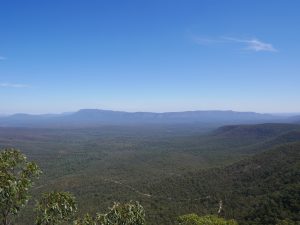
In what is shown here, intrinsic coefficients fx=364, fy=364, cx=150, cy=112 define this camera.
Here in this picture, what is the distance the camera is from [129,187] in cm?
9588

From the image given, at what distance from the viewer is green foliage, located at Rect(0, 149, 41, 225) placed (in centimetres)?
1351

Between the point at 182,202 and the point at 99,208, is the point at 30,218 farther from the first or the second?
the point at 182,202

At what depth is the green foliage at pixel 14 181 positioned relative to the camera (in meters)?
13.5

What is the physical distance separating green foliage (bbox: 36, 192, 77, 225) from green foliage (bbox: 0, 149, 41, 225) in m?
0.71

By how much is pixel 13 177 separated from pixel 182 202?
64.4m

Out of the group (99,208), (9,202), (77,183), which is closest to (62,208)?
(9,202)

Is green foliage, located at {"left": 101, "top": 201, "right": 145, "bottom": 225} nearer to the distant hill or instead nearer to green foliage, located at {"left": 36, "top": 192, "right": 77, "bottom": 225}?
green foliage, located at {"left": 36, "top": 192, "right": 77, "bottom": 225}

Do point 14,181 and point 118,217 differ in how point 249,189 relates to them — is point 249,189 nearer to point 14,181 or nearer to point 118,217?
point 118,217

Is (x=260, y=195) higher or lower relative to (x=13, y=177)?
lower

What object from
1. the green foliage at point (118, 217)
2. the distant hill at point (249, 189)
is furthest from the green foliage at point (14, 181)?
the distant hill at point (249, 189)

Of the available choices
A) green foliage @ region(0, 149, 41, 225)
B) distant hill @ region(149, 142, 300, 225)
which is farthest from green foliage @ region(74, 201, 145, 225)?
distant hill @ region(149, 142, 300, 225)

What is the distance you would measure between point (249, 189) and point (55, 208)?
67.9 m

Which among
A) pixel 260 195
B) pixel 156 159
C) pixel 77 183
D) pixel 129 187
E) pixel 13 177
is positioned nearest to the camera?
pixel 13 177

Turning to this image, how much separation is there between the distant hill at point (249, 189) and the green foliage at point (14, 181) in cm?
4265
